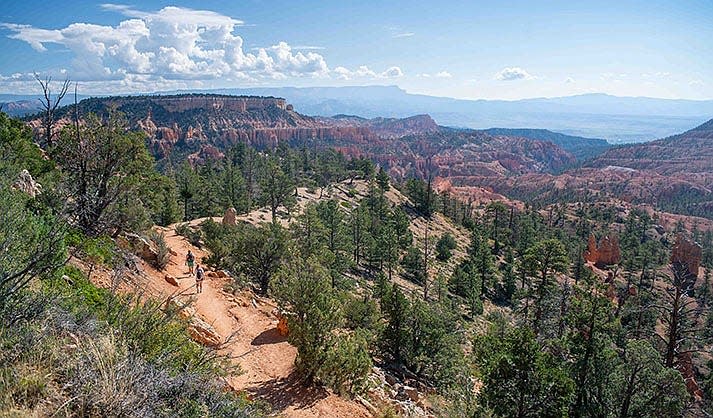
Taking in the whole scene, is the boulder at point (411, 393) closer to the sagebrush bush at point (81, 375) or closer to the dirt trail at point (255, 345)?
the dirt trail at point (255, 345)

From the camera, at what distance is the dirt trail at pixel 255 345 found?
11.4 meters

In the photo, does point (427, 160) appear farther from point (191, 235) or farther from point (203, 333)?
point (203, 333)

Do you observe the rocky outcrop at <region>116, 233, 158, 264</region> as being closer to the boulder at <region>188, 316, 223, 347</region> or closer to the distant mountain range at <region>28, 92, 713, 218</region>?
the boulder at <region>188, 316, 223, 347</region>

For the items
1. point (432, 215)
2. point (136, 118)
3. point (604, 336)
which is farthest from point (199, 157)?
point (604, 336)

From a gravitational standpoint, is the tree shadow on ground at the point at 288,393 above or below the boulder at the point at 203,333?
below

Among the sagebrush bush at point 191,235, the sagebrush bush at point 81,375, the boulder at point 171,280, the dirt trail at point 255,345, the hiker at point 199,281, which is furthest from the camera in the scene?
the sagebrush bush at point 191,235

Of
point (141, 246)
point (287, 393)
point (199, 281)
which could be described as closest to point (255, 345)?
point (287, 393)

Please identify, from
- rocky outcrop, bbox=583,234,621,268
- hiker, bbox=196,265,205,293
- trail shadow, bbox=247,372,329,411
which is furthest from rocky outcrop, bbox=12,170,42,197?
rocky outcrop, bbox=583,234,621,268

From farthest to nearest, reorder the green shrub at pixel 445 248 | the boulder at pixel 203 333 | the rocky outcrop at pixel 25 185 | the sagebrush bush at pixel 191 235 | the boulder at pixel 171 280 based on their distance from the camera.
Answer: the green shrub at pixel 445 248 → the sagebrush bush at pixel 191 235 → the boulder at pixel 171 280 → the rocky outcrop at pixel 25 185 → the boulder at pixel 203 333

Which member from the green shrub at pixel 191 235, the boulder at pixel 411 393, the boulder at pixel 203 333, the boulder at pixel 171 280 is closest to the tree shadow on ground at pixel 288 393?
the boulder at pixel 203 333

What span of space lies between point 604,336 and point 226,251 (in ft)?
59.8

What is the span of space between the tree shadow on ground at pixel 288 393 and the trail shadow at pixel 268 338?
2706 mm

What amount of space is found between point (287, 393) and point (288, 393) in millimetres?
27

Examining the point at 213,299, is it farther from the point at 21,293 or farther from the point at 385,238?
the point at 385,238
